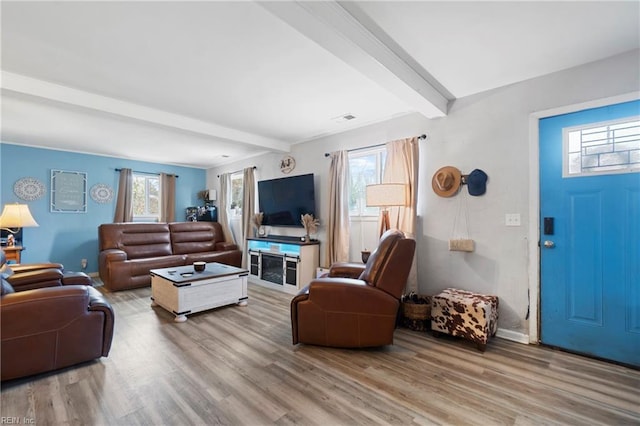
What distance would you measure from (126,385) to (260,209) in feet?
11.8

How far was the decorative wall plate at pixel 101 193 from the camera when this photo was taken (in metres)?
5.45

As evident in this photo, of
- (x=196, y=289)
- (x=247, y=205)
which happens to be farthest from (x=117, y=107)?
(x=247, y=205)

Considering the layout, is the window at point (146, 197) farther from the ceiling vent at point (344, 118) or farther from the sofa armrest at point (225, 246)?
the ceiling vent at point (344, 118)

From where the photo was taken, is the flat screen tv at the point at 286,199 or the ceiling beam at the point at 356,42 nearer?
the ceiling beam at the point at 356,42

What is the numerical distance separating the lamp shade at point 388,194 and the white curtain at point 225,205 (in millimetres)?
4036

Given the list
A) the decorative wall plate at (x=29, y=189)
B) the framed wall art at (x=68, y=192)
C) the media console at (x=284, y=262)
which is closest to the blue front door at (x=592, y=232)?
the media console at (x=284, y=262)

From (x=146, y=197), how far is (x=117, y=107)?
147 inches

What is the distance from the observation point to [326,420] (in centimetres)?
155

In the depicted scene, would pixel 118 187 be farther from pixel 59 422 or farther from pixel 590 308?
pixel 590 308

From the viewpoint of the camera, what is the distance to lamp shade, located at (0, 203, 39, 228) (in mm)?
3402

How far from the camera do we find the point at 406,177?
3.26 meters

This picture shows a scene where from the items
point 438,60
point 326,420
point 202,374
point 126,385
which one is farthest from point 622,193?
point 126,385

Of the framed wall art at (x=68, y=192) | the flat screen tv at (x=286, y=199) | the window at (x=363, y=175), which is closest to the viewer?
the window at (x=363, y=175)

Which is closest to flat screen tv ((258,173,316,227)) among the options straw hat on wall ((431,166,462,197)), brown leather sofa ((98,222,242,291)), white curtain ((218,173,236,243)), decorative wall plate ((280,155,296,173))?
decorative wall plate ((280,155,296,173))
